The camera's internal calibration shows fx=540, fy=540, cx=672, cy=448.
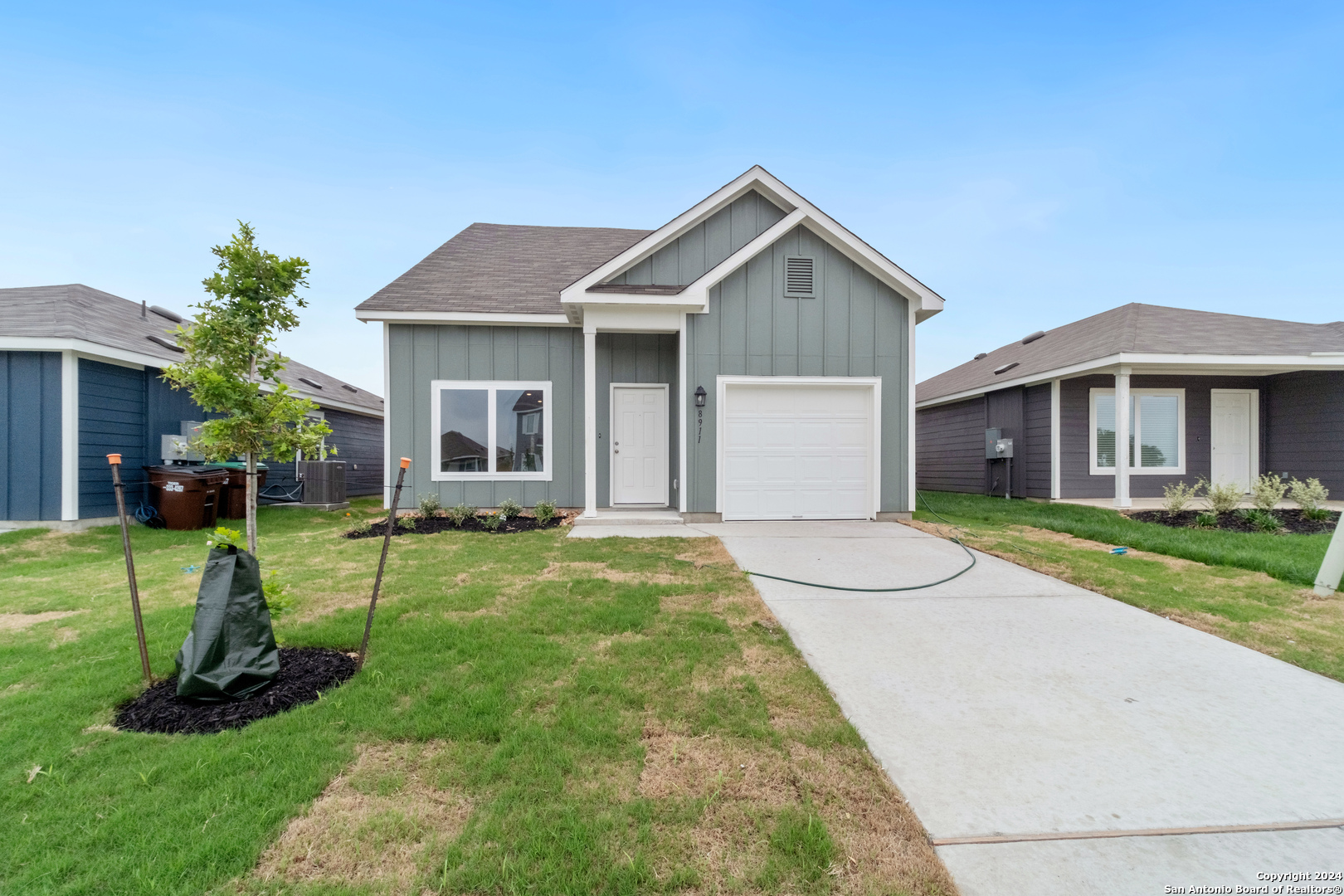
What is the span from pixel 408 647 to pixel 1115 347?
40.0 ft

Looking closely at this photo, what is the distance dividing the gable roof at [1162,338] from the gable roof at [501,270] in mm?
9047

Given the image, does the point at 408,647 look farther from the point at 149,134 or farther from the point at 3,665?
the point at 149,134

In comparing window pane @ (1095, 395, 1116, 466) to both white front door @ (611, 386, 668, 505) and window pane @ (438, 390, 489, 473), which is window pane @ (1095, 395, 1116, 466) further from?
window pane @ (438, 390, 489, 473)

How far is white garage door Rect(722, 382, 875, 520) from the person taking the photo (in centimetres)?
826

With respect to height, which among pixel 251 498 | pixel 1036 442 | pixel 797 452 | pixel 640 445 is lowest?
pixel 251 498

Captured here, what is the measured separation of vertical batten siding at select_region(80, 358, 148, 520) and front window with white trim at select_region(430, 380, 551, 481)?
14.9ft

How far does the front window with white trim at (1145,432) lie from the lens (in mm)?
11383

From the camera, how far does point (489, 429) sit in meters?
9.47

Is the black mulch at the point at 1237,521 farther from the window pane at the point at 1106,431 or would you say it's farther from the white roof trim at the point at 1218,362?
the white roof trim at the point at 1218,362

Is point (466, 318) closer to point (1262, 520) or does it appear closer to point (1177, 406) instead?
point (1262, 520)

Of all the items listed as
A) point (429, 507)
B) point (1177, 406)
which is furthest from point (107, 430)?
point (1177, 406)

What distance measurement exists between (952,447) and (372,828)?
55.2ft

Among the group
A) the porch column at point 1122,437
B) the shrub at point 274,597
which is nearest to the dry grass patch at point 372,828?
the shrub at point 274,597

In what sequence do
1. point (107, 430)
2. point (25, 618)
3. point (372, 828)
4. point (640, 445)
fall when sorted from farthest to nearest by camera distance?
1. point (640, 445)
2. point (107, 430)
3. point (25, 618)
4. point (372, 828)
